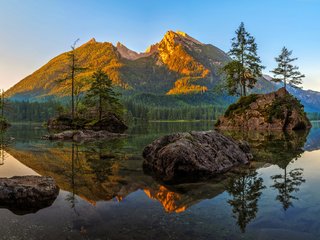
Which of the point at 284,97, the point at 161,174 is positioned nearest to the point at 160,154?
the point at 161,174

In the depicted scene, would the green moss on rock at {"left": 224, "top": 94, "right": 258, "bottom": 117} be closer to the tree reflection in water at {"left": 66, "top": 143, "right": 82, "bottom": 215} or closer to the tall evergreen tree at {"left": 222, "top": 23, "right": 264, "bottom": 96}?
the tall evergreen tree at {"left": 222, "top": 23, "right": 264, "bottom": 96}

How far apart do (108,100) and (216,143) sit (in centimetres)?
4235

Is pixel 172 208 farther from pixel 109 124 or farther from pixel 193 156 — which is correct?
pixel 109 124

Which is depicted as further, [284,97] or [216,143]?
[284,97]

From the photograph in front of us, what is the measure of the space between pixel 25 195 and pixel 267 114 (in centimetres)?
5050

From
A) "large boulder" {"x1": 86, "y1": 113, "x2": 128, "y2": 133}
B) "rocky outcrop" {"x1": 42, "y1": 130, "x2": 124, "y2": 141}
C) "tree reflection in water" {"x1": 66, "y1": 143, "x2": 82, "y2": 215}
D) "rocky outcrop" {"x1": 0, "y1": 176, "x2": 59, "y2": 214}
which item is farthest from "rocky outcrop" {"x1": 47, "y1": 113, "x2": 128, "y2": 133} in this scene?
"rocky outcrop" {"x1": 0, "y1": 176, "x2": 59, "y2": 214}

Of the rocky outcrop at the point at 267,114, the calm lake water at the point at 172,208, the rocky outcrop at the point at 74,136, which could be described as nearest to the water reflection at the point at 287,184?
the calm lake water at the point at 172,208

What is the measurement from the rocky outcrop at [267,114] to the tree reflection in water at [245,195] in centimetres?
4252

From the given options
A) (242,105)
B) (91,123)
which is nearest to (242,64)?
(242,105)

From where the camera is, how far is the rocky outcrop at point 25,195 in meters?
7.57

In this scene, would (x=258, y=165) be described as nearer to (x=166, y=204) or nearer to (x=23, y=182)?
(x=166, y=204)

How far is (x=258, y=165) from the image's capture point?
1388 centimetres

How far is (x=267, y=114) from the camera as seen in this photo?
51.8 meters

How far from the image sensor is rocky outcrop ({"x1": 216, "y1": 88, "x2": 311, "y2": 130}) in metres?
50.8
